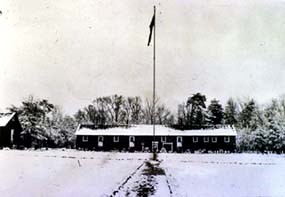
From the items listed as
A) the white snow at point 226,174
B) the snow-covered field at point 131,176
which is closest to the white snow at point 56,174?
the snow-covered field at point 131,176

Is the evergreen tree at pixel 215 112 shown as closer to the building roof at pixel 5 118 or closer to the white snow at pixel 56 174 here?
the white snow at pixel 56 174

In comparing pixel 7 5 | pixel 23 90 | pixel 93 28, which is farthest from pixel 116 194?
pixel 7 5

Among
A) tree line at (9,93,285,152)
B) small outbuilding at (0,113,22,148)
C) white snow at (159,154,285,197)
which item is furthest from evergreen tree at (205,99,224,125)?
small outbuilding at (0,113,22,148)

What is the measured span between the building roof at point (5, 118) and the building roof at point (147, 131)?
0.53m

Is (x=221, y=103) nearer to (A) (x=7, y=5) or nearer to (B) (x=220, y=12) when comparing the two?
(B) (x=220, y=12)

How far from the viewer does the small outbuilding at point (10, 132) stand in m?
3.00

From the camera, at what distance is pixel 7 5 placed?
3035mm

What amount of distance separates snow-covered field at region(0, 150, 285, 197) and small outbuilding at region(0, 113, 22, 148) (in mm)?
73

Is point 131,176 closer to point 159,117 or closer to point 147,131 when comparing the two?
point 147,131

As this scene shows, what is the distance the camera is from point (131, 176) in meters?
3.52

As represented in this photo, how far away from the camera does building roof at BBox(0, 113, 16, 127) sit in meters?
2.94

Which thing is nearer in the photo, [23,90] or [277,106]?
[23,90]

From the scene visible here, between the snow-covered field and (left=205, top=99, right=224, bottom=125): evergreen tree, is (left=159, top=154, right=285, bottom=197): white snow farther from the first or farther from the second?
(left=205, top=99, right=224, bottom=125): evergreen tree

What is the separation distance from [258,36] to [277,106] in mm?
627
